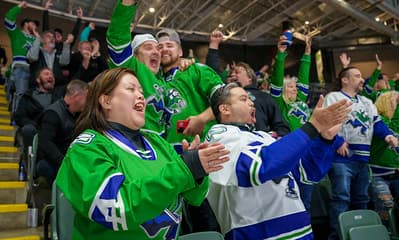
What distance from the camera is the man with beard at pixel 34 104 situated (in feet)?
12.1

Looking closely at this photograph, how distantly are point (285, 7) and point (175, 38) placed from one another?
349 inches

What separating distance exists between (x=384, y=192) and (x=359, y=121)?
788 millimetres

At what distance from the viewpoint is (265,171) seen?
5.27 ft

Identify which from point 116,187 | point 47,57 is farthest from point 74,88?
point 116,187

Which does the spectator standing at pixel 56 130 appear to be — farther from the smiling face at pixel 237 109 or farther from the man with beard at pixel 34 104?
the smiling face at pixel 237 109

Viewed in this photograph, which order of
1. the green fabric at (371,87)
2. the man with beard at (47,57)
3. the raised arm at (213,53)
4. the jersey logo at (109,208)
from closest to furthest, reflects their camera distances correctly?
the jersey logo at (109,208) → the raised arm at (213,53) → the man with beard at (47,57) → the green fabric at (371,87)

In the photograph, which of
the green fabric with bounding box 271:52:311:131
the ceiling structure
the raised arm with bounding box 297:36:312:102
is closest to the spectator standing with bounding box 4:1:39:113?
the green fabric with bounding box 271:52:311:131

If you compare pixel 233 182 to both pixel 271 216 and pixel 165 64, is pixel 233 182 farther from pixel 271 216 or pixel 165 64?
pixel 165 64

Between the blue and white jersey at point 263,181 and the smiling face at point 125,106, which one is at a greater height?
the smiling face at point 125,106

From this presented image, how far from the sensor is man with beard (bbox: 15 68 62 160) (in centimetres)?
367

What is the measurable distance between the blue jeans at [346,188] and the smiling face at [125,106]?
2.28 m

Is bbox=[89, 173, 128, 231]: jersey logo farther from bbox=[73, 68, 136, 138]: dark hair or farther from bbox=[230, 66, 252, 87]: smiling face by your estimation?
bbox=[230, 66, 252, 87]: smiling face

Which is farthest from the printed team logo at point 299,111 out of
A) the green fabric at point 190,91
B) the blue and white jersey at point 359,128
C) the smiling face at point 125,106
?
the smiling face at point 125,106

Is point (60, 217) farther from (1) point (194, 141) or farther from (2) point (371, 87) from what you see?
(2) point (371, 87)
